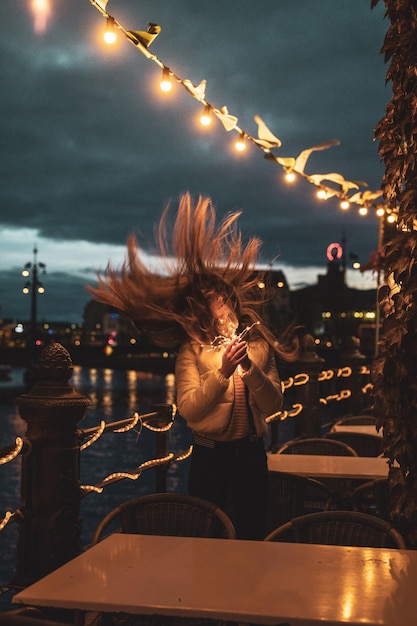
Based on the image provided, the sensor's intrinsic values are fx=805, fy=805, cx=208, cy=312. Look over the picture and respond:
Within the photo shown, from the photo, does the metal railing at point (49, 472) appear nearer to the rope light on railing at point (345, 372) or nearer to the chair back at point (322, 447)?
the chair back at point (322, 447)

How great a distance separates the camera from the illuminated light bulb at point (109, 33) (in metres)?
5.23

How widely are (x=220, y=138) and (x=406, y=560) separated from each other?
5.23m

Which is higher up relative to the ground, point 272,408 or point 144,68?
point 144,68

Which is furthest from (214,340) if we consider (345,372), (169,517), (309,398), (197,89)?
(345,372)

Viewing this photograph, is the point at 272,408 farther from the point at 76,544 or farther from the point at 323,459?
the point at 323,459

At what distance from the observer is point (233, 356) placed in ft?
12.9

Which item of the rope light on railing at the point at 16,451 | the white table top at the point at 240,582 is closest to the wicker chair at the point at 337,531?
the white table top at the point at 240,582

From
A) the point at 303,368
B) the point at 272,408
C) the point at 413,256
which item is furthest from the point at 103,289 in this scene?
the point at 303,368

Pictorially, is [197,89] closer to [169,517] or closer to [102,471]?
[169,517]

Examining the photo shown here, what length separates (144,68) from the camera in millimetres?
6148

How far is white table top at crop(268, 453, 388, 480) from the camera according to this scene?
5.08 m

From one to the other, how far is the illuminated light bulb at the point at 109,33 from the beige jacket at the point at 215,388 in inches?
88.5

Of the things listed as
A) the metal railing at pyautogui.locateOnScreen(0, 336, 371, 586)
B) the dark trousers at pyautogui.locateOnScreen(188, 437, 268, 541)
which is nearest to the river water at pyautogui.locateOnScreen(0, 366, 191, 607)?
the dark trousers at pyautogui.locateOnScreen(188, 437, 268, 541)

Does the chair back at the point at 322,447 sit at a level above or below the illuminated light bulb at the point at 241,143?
below
